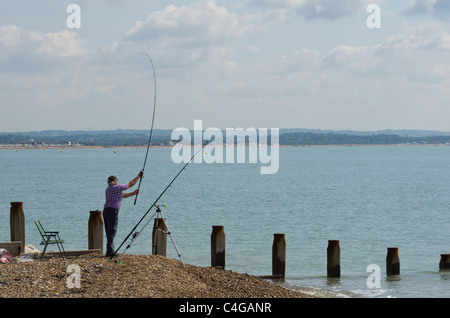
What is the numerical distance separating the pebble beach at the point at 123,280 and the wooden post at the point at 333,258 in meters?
4.69

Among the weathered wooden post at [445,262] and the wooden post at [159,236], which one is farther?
the weathered wooden post at [445,262]

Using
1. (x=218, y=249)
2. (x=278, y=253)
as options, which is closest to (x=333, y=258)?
(x=278, y=253)

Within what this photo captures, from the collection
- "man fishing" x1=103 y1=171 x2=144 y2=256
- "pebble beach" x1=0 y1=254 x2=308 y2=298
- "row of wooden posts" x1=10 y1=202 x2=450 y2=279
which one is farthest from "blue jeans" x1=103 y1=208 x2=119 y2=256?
"row of wooden posts" x1=10 y1=202 x2=450 y2=279

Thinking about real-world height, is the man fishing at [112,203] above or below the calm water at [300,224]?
above

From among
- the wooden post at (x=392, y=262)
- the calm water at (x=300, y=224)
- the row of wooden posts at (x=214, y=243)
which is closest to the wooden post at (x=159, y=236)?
the row of wooden posts at (x=214, y=243)

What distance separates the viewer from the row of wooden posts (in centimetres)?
1562

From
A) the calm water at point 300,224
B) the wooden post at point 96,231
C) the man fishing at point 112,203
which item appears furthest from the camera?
the calm water at point 300,224

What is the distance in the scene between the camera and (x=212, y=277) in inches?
541

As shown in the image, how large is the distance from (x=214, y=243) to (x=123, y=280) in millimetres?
5185

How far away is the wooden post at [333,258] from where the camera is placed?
18594mm

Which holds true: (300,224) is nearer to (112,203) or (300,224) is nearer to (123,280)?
(112,203)

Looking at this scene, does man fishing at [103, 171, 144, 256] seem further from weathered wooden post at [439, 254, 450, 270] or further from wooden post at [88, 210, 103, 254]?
weathered wooden post at [439, 254, 450, 270]

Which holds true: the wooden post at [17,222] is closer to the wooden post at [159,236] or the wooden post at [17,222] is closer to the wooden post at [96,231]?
the wooden post at [96,231]

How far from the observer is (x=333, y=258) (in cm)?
1897
